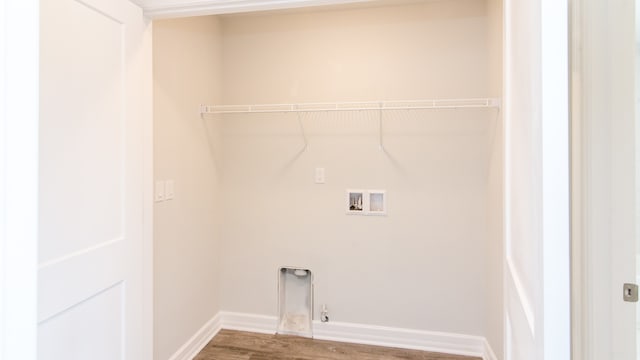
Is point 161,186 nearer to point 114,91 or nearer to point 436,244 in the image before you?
point 114,91

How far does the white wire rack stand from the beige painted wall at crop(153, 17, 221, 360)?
0.20m

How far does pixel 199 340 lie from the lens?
258cm

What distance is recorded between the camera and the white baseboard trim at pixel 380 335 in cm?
252

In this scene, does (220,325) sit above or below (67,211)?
below

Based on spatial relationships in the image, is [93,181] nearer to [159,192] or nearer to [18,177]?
[18,177]

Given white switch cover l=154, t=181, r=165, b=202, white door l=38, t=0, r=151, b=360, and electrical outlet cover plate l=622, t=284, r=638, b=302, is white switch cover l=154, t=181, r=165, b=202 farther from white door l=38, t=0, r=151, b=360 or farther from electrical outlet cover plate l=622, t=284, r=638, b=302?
electrical outlet cover plate l=622, t=284, r=638, b=302


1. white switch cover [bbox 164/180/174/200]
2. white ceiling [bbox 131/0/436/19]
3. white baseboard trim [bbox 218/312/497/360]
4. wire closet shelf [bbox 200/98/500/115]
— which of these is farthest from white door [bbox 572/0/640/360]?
white switch cover [bbox 164/180/174/200]

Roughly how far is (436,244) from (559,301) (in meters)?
1.98

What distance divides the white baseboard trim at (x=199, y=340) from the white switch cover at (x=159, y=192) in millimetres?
1042

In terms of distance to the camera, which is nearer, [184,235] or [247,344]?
[184,235]

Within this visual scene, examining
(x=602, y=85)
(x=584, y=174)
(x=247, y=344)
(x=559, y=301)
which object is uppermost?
(x=602, y=85)

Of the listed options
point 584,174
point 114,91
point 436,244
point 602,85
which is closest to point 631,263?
point 584,174

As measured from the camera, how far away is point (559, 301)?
2.14 ft

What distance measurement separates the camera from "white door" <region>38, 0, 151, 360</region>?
42.6 inches
